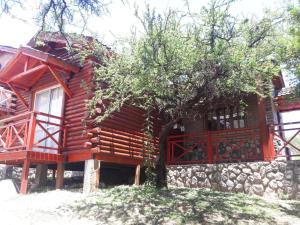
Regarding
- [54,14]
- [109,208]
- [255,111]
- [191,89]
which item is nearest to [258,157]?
[255,111]

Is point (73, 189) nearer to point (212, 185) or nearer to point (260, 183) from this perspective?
point (212, 185)

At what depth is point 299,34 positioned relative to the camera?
8289 millimetres

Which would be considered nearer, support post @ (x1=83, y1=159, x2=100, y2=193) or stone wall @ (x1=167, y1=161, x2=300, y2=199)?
stone wall @ (x1=167, y1=161, x2=300, y2=199)

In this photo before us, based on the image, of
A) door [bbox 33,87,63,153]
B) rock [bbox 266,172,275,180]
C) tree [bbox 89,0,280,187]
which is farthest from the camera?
door [bbox 33,87,63,153]

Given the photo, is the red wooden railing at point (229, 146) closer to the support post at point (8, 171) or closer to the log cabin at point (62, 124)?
the log cabin at point (62, 124)

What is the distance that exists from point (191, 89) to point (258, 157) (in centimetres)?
500

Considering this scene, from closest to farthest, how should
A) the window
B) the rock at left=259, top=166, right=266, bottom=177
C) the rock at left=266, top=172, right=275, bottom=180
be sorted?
the rock at left=266, top=172, right=275, bottom=180 → the rock at left=259, top=166, right=266, bottom=177 → the window

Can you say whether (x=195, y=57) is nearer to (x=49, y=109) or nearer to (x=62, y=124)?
(x=62, y=124)

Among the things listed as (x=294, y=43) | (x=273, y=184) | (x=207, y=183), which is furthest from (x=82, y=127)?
(x=294, y=43)

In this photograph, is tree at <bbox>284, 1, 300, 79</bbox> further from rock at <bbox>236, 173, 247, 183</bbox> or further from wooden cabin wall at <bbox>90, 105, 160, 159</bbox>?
wooden cabin wall at <bbox>90, 105, 160, 159</bbox>

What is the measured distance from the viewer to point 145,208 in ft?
25.3

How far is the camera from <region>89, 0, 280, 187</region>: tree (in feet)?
27.0

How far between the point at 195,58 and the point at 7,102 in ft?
33.0

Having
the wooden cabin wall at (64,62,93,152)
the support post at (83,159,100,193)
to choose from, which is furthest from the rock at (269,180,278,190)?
the wooden cabin wall at (64,62,93,152)
